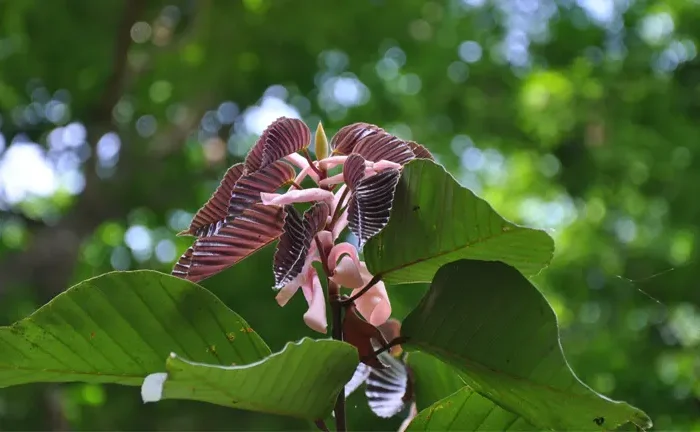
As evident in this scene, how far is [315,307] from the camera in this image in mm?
311

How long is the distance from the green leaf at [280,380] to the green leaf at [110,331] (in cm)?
5

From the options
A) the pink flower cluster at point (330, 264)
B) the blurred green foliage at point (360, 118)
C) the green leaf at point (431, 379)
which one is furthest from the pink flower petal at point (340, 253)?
the blurred green foliage at point (360, 118)

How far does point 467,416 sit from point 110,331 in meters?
0.17

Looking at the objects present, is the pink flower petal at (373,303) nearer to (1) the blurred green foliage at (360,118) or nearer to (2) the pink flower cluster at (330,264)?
(2) the pink flower cluster at (330,264)

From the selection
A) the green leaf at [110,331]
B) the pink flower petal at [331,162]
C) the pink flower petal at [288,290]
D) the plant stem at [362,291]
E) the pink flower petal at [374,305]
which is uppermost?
the pink flower petal at [331,162]

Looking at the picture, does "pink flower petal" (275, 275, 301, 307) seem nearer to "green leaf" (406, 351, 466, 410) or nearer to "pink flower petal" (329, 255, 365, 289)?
"pink flower petal" (329, 255, 365, 289)

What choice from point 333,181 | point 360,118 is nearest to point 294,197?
point 333,181

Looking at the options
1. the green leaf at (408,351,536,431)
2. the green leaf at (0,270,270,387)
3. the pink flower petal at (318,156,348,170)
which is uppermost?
the pink flower petal at (318,156,348,170)

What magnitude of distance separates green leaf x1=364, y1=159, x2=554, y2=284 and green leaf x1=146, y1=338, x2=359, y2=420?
0.17ft

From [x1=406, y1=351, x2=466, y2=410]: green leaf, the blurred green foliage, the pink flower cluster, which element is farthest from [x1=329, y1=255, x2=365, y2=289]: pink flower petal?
the blurred green foliage

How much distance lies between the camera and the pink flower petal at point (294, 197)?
30 centimetres

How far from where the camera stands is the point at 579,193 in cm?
298

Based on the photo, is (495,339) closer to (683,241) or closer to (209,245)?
(209,245)

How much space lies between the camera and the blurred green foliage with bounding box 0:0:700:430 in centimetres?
226
